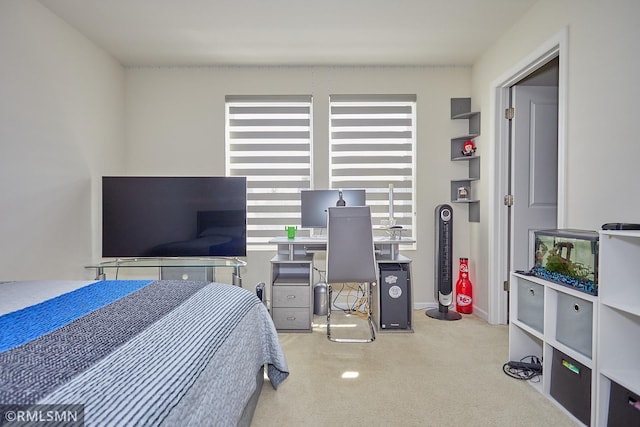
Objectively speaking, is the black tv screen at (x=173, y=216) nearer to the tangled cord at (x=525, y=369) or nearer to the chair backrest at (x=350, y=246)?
the chair backrest at (x=350, y=246)

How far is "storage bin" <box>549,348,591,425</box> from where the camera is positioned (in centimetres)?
171

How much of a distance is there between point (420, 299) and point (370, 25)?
272 centimetres

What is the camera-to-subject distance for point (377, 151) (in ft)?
12.5

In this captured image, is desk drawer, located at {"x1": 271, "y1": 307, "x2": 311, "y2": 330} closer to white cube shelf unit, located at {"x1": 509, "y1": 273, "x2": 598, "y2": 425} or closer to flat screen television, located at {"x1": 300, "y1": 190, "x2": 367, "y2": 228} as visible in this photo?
flat screen television, located at {"x1": 300, "y1": 190, "x2": 367, "y2": 228}

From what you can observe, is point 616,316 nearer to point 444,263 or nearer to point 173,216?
point 444,263

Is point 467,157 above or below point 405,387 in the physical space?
above

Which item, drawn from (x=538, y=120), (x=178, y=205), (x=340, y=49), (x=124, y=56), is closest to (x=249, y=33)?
(x=340, y=49)

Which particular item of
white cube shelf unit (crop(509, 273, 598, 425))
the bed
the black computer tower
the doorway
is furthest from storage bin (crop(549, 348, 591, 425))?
the bed

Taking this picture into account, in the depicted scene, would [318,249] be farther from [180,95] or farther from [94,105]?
[94,105]

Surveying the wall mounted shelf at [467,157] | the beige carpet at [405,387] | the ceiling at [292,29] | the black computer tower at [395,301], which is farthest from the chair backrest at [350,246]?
the ceiling at [292,29]

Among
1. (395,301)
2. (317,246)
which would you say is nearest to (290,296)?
(317,246)

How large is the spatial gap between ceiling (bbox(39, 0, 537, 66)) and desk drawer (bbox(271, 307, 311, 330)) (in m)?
2.41

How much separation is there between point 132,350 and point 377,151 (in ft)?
10.7

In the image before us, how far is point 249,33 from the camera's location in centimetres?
304
